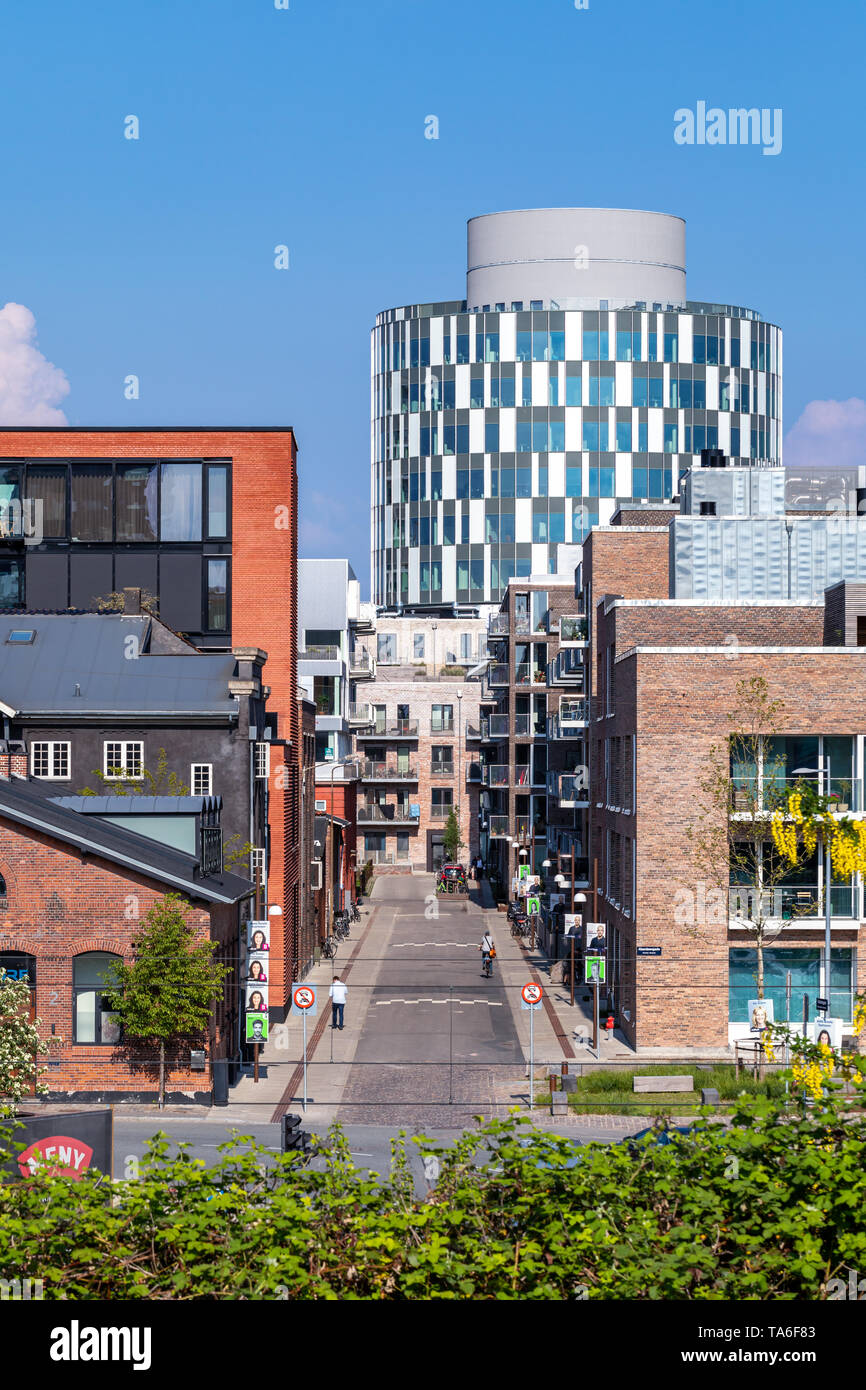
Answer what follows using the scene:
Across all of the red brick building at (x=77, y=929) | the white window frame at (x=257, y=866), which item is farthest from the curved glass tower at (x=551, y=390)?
the red brick building at (x=77, y=929)

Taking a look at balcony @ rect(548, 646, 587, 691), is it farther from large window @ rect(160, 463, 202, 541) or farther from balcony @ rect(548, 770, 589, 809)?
large window @ rect(160, 463, 202, 541)

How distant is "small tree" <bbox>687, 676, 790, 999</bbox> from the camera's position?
41594 mm

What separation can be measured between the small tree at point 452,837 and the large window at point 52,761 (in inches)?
2613

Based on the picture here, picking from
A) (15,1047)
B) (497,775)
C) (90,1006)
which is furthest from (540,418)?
(15,1047)

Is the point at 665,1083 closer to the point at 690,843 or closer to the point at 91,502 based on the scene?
the point at 690,843

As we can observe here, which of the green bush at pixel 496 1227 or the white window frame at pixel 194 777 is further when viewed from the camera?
the white window frame at pixel 194 777

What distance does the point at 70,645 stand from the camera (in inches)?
1841

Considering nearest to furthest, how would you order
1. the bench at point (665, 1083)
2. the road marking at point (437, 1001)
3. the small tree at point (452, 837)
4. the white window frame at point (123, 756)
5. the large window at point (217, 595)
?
the bench at point (665, 1083)
the white window frame at point (123, 756)
the road marking at point (437, 1001)
the large window at point (217, 595)
the small tree at point (452, 837)

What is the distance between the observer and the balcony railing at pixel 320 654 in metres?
83.1

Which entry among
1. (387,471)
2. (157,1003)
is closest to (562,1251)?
(157,1003)

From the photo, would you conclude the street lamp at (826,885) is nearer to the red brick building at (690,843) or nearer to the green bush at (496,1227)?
the red brick building at (690,843)

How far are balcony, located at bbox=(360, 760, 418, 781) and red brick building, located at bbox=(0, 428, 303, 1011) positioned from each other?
58080 millimetres

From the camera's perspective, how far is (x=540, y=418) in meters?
150

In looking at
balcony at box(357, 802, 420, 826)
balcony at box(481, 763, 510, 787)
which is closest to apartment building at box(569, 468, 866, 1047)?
Answer: balcony at box(481, 763, 510, 787)
